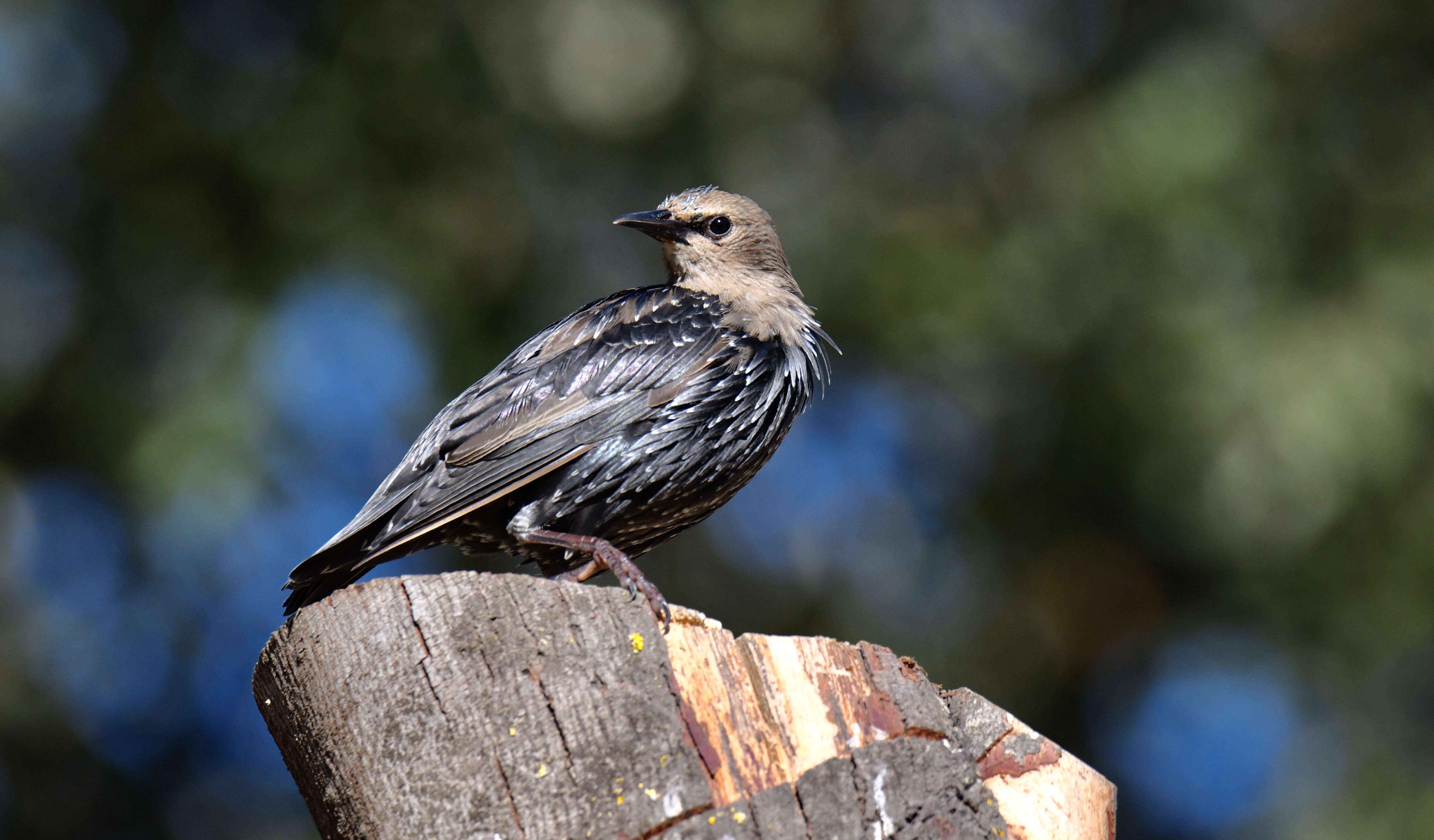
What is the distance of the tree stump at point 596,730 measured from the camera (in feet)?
8.50

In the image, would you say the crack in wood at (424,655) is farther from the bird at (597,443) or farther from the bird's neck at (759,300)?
the bird's neck at (759,300)

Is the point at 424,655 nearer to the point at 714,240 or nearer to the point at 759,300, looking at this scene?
the point at 759,300

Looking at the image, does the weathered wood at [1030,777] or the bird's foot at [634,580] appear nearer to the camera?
the weathered wood at [1030,777]

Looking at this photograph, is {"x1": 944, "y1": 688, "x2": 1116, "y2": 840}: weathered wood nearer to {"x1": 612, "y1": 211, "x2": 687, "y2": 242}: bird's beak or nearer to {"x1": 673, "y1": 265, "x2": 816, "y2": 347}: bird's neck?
{"x1": 673, "y1": 265, "x2": 816, "y2": 347}: bird's neck

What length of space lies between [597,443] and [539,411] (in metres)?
0.24

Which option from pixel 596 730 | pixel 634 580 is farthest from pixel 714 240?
pixel 596 730

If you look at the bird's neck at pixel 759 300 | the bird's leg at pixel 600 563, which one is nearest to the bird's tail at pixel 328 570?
the bird's leg at pixel 600 563

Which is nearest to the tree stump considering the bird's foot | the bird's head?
the bird's foot

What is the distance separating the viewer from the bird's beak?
5375mm

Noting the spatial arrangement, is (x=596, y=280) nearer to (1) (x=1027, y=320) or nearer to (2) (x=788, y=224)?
(2) (x=788, y=224)

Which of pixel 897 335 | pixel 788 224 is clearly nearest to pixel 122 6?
pixel 788 224

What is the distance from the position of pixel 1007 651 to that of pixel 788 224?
3.19 meters

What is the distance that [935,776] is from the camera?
2756 millimetres

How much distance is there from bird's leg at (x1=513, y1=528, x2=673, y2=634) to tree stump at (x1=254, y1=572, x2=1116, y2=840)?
1.28 ft
